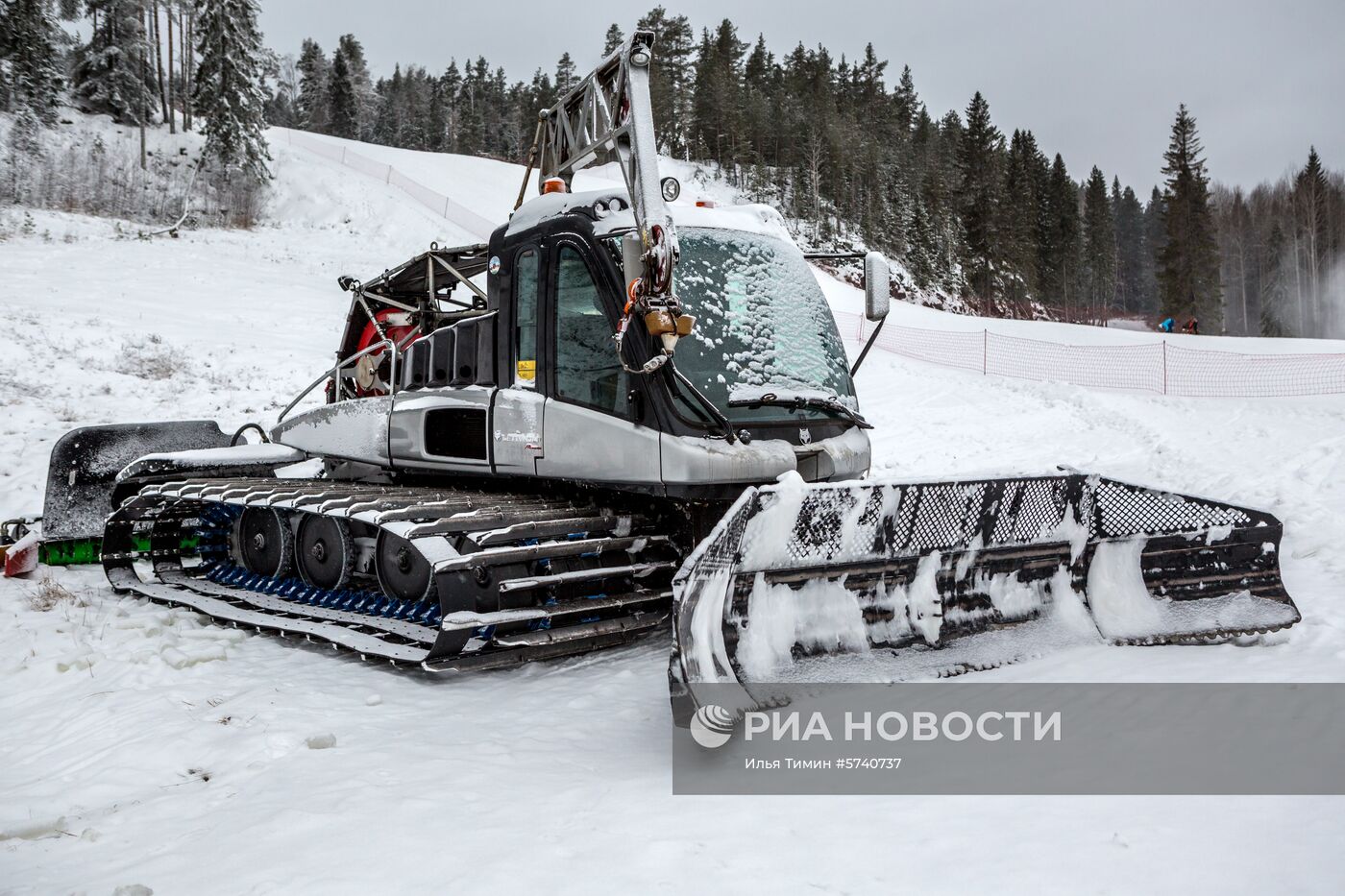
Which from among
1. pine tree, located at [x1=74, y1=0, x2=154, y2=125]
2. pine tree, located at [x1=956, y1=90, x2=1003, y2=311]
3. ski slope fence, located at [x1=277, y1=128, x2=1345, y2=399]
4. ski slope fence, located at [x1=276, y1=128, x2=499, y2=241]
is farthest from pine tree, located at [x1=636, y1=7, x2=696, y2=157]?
ski slope fence, located at [x1=277, y1=128, x2=1345, y2=399]

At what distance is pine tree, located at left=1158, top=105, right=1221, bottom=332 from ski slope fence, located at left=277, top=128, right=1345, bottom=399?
29.0 metres

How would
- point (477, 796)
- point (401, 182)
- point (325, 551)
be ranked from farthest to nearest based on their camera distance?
point (401, 182)
point (325, 551)
point (477, 796)

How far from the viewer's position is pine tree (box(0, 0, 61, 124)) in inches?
1378

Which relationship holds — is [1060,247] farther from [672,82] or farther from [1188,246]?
[672,82]

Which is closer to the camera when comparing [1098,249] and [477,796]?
[477,796]

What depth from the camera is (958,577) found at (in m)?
4.60

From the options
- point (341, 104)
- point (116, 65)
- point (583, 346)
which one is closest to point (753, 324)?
point (583, 346)

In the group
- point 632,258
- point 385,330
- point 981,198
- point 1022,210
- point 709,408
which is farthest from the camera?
point 1022,210

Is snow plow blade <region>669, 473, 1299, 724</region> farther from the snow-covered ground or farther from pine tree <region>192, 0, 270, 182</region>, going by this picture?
pine tree <region>192, 0, 270, 182</region>

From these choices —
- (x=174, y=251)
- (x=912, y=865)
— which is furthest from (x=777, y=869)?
(x=174, y=251)

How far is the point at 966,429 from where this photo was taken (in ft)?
49.2

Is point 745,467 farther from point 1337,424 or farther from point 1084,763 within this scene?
point 1337,424

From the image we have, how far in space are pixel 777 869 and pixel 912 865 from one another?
15.1 inches

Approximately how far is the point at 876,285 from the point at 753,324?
0.79 m
